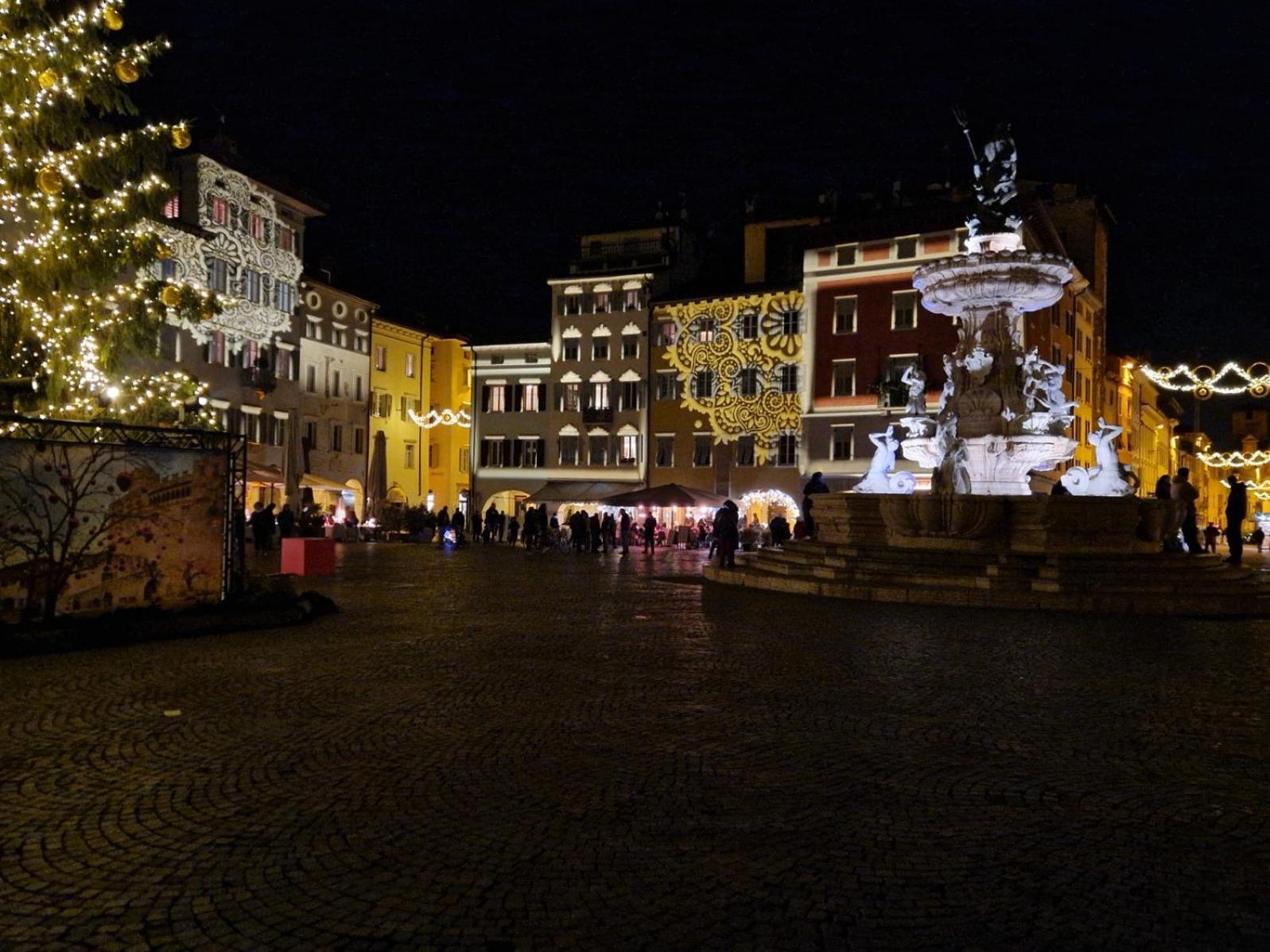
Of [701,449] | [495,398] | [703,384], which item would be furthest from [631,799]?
[495,398]

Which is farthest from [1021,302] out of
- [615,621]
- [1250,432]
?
[1250,432]

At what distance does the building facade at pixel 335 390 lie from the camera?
51.2 metres

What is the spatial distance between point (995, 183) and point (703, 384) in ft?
94.5

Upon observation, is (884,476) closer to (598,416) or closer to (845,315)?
(845,315)

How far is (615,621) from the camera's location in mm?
12984

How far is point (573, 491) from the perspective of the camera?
178 ft

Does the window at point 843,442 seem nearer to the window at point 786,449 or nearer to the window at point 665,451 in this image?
the window at point 786,449

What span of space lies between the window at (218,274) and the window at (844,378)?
27163mm

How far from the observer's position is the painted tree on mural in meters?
10.2

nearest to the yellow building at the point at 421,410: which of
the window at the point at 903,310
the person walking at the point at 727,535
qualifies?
the window at the point at 903,310

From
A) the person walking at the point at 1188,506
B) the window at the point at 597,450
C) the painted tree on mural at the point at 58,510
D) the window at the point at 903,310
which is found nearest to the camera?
the painted tree on mural at the point at 58,510

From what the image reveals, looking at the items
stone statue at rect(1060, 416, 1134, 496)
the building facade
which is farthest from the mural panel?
the building facade

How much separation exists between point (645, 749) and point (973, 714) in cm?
256

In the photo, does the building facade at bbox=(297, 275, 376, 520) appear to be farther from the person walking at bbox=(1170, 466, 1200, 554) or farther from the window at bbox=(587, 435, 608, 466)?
the person walking at bbox=(1170, 466, 1200, 554)
